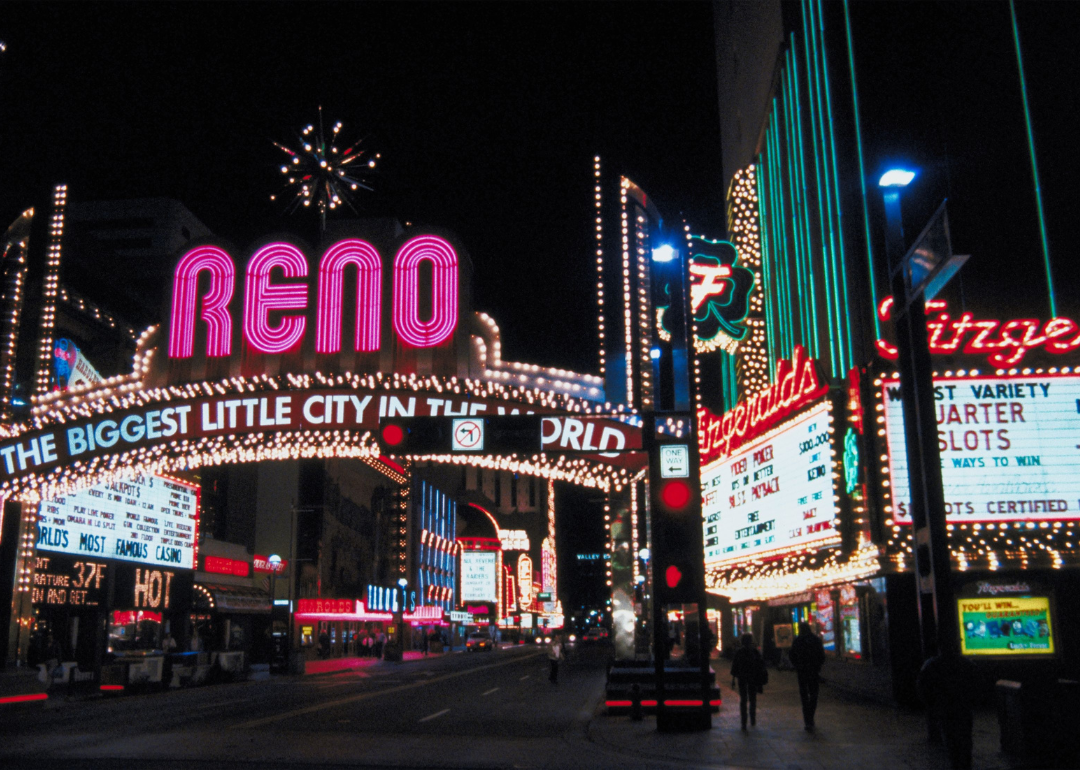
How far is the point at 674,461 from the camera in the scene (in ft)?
50.7

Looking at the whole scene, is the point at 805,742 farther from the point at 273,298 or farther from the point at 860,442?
the point at 273,298

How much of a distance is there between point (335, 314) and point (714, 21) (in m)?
40.9

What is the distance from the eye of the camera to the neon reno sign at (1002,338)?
1780cm

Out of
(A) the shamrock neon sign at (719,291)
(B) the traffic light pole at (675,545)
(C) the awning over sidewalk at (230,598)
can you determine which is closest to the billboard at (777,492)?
(A) the shamrock neon sign at (719,291)

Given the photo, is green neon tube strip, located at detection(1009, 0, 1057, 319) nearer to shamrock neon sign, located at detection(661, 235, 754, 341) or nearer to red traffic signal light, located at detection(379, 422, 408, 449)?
shamrock neon sign, located at detection(661, 235, 754, 341)

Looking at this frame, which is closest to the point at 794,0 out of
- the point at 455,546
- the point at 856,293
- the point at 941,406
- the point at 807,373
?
the point at 856,293

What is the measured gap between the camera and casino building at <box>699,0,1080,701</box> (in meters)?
17.6

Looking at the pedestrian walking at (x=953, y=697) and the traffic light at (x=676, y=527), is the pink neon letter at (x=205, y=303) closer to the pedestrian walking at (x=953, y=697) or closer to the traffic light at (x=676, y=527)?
the traffic light at (x=676, y=527)

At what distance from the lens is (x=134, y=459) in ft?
65.8

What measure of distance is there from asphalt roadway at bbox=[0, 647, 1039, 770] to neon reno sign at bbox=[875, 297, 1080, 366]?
21.9ft

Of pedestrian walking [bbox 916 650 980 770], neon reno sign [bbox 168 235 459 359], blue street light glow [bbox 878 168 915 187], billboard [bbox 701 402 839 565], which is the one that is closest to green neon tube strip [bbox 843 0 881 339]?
billboard [bbox 701 402 839 565]

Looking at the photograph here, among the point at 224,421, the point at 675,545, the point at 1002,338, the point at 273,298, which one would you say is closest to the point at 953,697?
the point at 675,545

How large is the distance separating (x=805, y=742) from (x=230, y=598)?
1322 inches

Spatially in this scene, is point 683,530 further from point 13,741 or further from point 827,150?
point 827,150
